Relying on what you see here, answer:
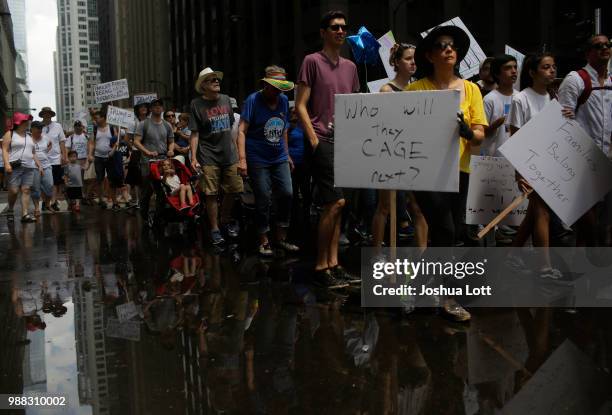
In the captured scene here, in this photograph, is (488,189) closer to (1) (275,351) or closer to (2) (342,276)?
(2) (342,276)

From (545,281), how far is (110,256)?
4.57 metres

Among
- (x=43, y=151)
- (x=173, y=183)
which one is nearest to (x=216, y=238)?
(x=173, y=183)

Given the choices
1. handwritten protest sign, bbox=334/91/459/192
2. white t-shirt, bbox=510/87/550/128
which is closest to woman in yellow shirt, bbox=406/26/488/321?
handwritten protest sign, bbox=334/91/459/192

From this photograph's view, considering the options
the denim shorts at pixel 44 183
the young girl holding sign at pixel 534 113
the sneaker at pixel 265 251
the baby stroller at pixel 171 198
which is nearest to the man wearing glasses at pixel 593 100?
the young girl holding sign at pixel 534 113

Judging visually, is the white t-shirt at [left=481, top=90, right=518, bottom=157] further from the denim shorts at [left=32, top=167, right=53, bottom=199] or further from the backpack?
the denim shorts at [left=32, top=167, right=53, bottom=199]

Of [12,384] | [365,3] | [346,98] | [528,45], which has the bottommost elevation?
[12,384]

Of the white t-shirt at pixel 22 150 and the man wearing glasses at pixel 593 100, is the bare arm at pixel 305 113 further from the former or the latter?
the white t-shirt at pixel 22 150

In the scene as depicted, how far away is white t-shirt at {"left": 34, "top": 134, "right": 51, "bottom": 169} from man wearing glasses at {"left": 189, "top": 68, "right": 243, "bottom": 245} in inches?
220

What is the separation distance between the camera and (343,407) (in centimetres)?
309

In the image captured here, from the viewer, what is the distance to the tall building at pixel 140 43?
87562 mm

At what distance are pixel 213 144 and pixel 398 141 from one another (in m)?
3.76

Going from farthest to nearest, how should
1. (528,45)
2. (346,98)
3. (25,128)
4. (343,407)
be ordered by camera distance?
(528,45) < (25,128) < (346,98) < (343,407)

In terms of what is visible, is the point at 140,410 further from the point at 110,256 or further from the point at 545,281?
the point at 110,256

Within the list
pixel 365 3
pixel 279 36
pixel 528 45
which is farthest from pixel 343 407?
pixel 279 36
